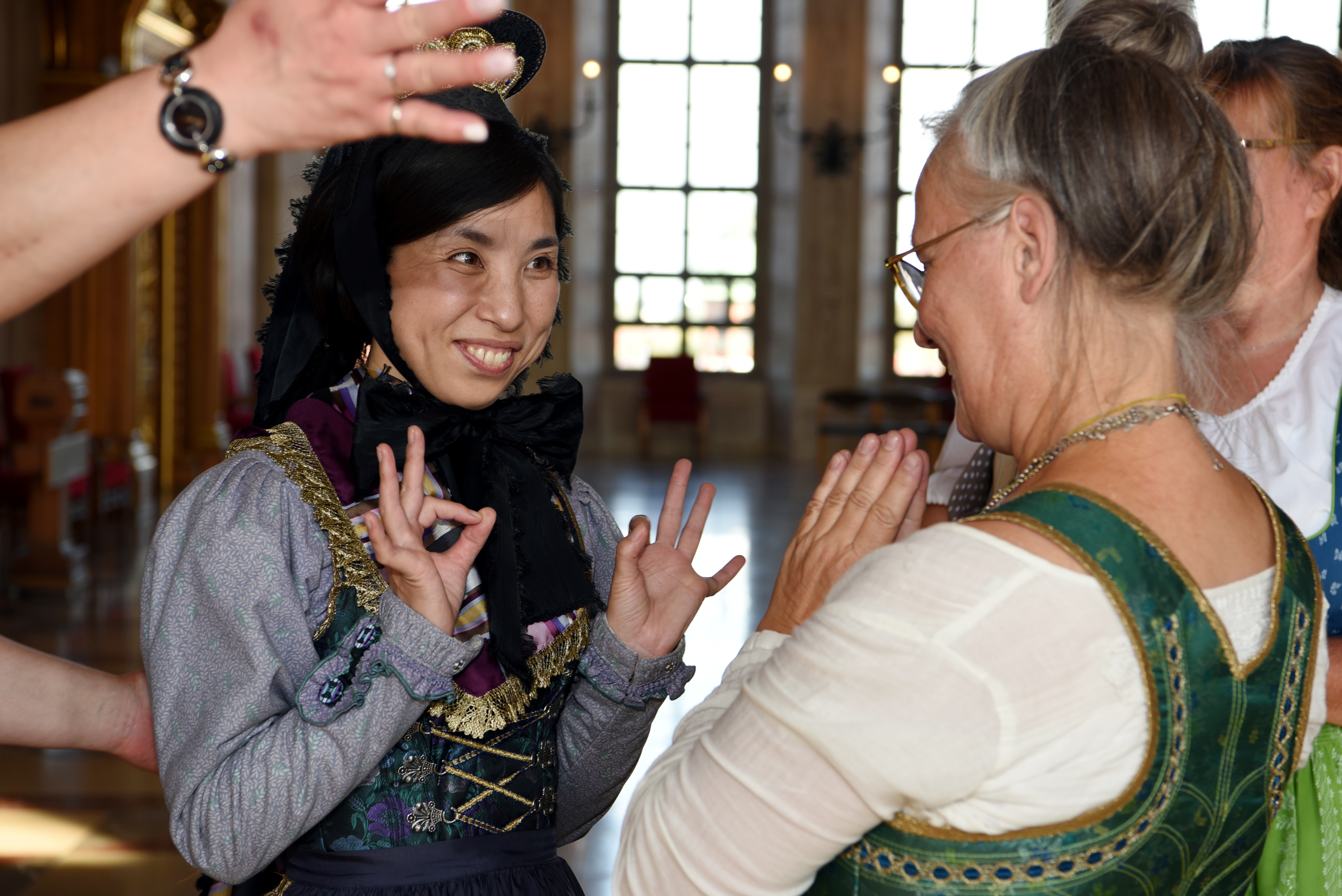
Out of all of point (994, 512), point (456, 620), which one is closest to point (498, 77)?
point (994, 512)

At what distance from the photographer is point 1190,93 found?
1.00 metres

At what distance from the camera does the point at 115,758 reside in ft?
13.0

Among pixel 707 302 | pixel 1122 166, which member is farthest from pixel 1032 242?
pixel 707 302

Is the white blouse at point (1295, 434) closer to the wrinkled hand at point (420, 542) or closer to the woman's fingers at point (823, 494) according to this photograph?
the woman's fingers at point (823, 494)

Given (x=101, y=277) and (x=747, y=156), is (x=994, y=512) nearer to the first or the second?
(x=101, y=277)

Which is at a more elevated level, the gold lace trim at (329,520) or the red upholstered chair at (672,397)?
the gold lace trim at (329,520)

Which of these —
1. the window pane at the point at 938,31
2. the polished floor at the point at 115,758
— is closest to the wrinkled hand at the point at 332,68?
the polished floor at the point at 115,758

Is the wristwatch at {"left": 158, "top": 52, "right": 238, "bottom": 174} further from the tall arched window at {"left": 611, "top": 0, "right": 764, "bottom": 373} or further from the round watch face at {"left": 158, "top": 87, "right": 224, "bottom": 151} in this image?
the tall arched window at {"left": 611, "top": 0, "right": 764, "bottom": 373}

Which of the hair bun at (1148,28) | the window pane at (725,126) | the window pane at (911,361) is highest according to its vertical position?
the window pane at (725,126)

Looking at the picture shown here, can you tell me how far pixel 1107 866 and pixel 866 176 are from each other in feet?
41.8

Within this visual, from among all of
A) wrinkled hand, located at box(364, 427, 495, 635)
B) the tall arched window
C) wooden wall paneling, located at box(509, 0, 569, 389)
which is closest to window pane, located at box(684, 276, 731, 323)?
the tall arched window

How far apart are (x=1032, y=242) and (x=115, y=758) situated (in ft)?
12.6

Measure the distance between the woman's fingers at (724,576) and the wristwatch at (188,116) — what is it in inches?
35.8

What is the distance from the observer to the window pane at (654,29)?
13.4 meters
